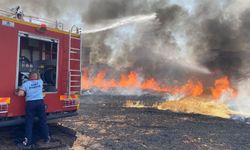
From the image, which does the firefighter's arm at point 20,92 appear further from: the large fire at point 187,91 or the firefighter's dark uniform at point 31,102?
the large fire at point 187,91

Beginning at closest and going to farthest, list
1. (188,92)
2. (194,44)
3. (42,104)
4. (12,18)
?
(12,18)
(42,104)
(188,92)
(194,44)

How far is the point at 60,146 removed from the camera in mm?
7230

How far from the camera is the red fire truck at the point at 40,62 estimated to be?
6.54 meters

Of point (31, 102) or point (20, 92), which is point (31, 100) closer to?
point (31, 102)

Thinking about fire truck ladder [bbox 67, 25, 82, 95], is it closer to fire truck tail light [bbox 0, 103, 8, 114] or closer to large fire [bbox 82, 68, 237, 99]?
fire truck tail light [bbox 0, 103, 8, 114]

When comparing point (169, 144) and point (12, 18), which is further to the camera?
point (169, 144)

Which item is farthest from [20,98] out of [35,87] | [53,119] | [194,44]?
[194,44]

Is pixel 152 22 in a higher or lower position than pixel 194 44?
higher

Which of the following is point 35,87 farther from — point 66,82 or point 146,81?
point 146,81

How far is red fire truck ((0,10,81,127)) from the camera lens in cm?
654

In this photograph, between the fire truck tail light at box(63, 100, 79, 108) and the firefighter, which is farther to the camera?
the fire truck tail light at box(63, 100, 79, 108)

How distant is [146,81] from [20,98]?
3187 cm

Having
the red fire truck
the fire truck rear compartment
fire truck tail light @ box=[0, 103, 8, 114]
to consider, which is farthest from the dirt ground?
the fire truck rear compartment

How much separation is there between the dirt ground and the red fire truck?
82 centimetres
